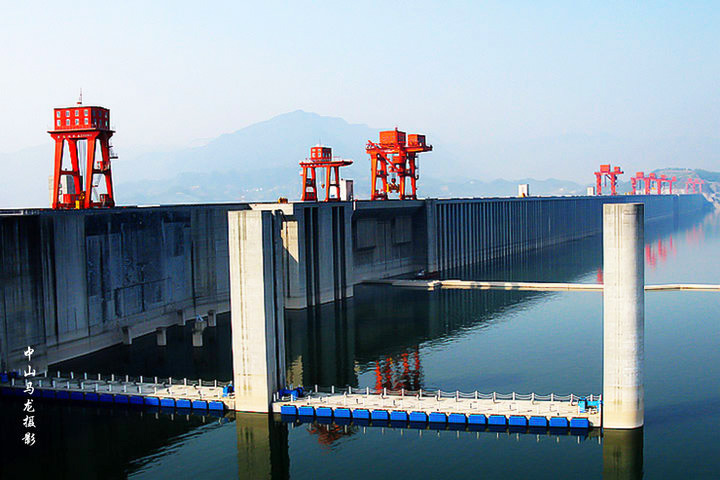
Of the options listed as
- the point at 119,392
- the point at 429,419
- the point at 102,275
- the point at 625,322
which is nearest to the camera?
the point at 625,322

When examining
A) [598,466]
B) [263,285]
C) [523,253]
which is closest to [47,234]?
[263,285]

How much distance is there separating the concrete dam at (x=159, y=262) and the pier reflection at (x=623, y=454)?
2064cm

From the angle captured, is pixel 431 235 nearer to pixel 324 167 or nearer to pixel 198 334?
pixel 324 167

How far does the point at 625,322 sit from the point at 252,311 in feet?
62.5

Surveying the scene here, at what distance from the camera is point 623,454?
32344 millimetres

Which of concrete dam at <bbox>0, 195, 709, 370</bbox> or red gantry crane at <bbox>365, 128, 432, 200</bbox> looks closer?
concrete dam at <bbox>0, 195, 709, 370</bbox>

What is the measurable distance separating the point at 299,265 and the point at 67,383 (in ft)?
108

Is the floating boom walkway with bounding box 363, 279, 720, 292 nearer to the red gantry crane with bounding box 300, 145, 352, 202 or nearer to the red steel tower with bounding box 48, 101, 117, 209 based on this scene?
the red gantry crane with bounding box 300, 145, 352, 202

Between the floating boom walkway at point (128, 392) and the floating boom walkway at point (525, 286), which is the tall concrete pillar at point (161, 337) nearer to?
the floating boom walkway at point (128, 392)

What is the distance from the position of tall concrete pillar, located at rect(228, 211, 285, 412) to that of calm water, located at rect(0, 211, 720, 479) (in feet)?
4.88

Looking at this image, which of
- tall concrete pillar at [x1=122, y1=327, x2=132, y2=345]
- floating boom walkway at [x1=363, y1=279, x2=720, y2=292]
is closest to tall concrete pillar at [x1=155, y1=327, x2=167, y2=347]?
tall concrete pillar at [x1=122, y1=327, x2=132, y2=345]

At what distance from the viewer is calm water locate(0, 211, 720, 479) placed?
32.2m

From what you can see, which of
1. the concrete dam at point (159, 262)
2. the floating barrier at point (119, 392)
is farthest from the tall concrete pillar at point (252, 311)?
the concrete dam at point (159, 262)

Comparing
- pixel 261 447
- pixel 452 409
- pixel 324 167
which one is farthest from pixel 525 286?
pixel 261 447
